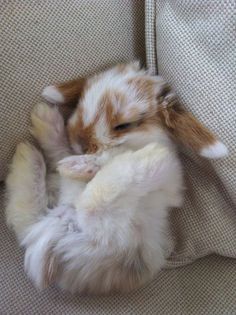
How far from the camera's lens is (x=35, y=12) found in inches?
36.3

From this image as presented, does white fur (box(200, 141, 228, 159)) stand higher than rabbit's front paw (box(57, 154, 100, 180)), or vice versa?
white fur (box(200, 141, 228, 159))

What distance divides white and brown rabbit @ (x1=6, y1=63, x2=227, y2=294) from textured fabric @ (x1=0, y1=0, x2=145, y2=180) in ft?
0.13

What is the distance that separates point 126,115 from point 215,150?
0.22 m

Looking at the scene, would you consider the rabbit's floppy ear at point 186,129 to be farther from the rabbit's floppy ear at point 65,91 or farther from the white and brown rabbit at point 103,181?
the rabbit's floppy ear at point 65,91

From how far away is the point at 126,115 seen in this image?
93 cm

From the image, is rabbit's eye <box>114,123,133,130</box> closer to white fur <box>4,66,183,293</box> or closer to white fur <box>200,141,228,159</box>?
white fur <box>4,66,183,293</box>

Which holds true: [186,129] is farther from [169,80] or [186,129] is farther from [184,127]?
[169,80]

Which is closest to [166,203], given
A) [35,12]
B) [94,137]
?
[94,137]

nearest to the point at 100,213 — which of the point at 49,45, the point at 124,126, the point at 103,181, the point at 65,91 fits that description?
the point at 103,181

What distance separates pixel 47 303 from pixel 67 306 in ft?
0.16

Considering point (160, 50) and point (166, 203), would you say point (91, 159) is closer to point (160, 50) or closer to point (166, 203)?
point (166, 203)

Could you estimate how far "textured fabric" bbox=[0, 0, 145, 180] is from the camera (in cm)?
92

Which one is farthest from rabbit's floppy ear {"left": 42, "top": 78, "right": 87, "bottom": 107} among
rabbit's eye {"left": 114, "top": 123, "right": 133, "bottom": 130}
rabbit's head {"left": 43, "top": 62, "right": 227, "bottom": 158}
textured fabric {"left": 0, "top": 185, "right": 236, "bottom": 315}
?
textured fabric {"left": 0, "top": 185, "right": 236, "bottom": 315}

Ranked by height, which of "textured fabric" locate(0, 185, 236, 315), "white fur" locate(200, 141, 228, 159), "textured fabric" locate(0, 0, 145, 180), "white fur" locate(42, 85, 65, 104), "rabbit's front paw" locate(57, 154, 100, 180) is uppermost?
"textured fabric" locate(0, 0, 145, 180)
